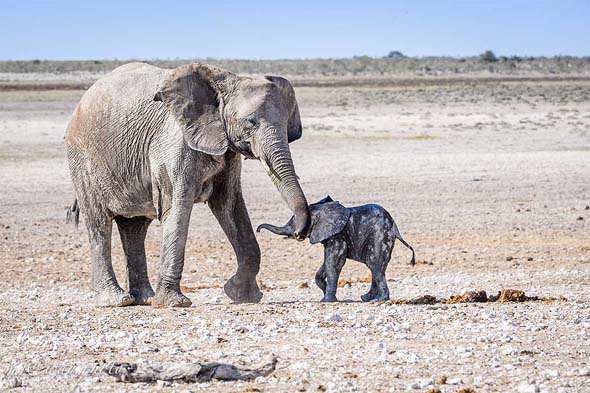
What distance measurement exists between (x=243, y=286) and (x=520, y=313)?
10.2 feet

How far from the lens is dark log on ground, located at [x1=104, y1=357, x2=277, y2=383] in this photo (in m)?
8.99

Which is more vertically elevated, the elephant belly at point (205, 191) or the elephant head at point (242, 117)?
the elephant head at point (242, 117)

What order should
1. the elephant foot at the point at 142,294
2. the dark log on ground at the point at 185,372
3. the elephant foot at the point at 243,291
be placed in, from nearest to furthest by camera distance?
the dark log on ground at the point at 185,372 → the elephant foot at the point at 243,291 → the elephant foot at the point at 142,294

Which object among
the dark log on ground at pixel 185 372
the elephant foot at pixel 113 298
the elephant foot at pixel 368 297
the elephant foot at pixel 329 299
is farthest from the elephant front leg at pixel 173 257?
the dark log on ground at pixel 185 372

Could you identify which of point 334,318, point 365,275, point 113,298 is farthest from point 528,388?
point 365,275

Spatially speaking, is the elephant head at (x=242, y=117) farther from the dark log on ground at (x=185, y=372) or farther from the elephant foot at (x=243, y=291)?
the dark log on ground at (x=185, y=372)

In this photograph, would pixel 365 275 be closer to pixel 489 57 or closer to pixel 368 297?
pixel 368 297

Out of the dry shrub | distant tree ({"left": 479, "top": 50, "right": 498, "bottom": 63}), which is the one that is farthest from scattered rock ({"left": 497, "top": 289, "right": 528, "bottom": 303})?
distant tree ({"left": 479, "top": 50, "right": 498, "bottom": 63})

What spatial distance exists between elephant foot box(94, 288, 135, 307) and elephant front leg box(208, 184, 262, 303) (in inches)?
43.6

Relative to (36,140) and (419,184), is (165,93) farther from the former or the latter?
(36,140)

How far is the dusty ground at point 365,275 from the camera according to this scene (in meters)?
9.41

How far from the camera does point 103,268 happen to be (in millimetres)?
14109

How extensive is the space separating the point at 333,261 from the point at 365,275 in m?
3.55

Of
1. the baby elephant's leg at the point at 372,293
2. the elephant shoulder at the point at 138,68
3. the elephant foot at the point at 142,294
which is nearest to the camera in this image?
the baby elephant's leg at the point at 372,293
